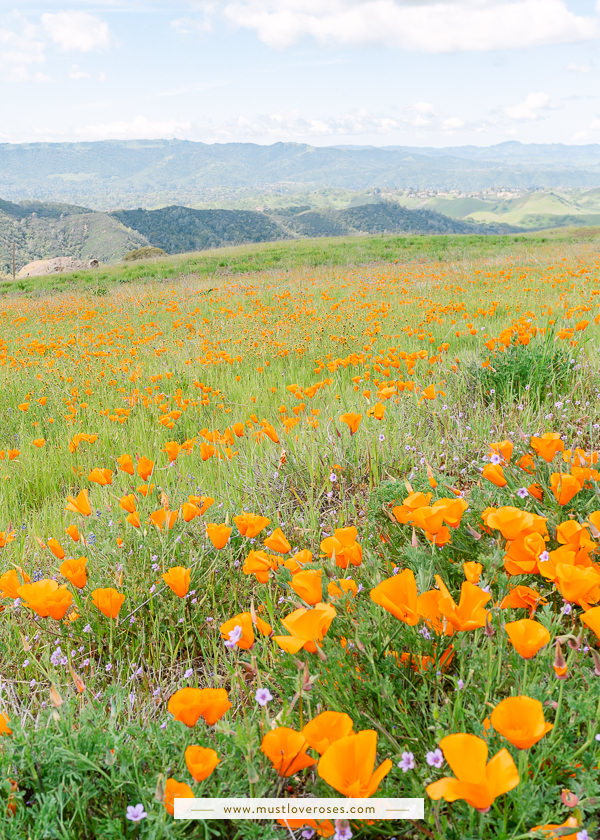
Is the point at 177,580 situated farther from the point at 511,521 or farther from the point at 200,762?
the point at 511,521

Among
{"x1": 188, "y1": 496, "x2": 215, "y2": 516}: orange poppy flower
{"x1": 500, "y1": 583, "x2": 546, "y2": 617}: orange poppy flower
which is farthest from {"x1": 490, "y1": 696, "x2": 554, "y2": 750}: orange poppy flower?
{"x1": 188, "y1": 496, "x2": 215, "y2": 516}: orange poppy flower

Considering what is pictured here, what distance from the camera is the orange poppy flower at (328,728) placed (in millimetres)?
869

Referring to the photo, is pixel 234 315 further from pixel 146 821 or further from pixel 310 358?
pixel 146 821

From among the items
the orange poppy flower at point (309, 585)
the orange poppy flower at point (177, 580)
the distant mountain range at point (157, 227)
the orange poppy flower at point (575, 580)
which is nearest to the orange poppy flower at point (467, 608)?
the orange poppy flower at point (575, 580)

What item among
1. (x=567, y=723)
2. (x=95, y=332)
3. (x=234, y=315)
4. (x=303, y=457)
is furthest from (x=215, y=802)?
(x=95, y=332)

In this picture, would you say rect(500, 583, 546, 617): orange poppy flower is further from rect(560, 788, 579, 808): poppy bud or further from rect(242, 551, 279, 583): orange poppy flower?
rect(242, 551, 279, 583): orange poppy flower

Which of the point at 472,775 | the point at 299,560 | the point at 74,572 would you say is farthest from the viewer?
the point at 74,572

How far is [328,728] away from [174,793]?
13.4 inches

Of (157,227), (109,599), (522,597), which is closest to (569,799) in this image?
(522,597)

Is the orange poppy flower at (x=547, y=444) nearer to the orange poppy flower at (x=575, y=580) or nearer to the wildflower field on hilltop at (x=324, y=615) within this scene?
the wildflower field on hilltop at (x=324, y=615)

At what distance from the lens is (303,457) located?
298cm

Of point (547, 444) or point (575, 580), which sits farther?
point (547, 444)

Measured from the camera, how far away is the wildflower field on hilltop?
99 centimetres

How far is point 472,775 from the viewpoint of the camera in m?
0.71
